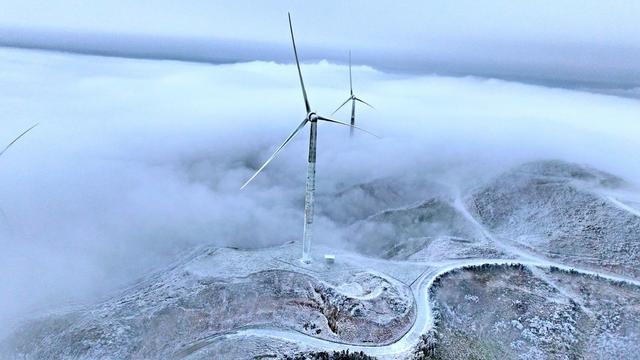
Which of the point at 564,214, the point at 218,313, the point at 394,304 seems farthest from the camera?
the point at 564,214

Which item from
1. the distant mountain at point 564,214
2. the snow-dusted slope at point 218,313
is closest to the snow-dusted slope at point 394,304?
the snow-dusted slope at point 218,313

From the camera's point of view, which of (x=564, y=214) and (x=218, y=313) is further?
(x=564, y=214)

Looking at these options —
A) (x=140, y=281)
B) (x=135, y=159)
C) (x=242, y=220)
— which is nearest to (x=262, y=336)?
(x=140, y=281)

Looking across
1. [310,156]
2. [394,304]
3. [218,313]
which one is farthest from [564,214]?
[218,313]

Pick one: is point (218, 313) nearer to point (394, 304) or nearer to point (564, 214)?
point (394, 304)

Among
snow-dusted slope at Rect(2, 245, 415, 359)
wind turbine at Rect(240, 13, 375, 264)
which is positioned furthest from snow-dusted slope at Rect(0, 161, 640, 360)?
wind turbine at Rect(240, 13, 375, 264)

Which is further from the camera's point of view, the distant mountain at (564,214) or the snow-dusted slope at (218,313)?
the distant mountain at (564,214)

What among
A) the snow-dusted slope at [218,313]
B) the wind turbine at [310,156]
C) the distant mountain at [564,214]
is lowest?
the snow-dusted slope at [218,313]

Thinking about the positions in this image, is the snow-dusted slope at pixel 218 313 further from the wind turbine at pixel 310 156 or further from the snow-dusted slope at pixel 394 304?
the wind turbine at pixel 310 156

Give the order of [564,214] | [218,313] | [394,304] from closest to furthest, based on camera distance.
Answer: [218,313], [394,304], [564,214]

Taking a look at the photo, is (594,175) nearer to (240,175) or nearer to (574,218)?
(574,218)

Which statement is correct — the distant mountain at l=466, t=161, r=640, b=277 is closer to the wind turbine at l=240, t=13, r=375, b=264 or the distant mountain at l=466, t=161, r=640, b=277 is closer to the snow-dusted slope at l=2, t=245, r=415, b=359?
the snow-dusted slope at l=2, t=245, r=415, b=359
